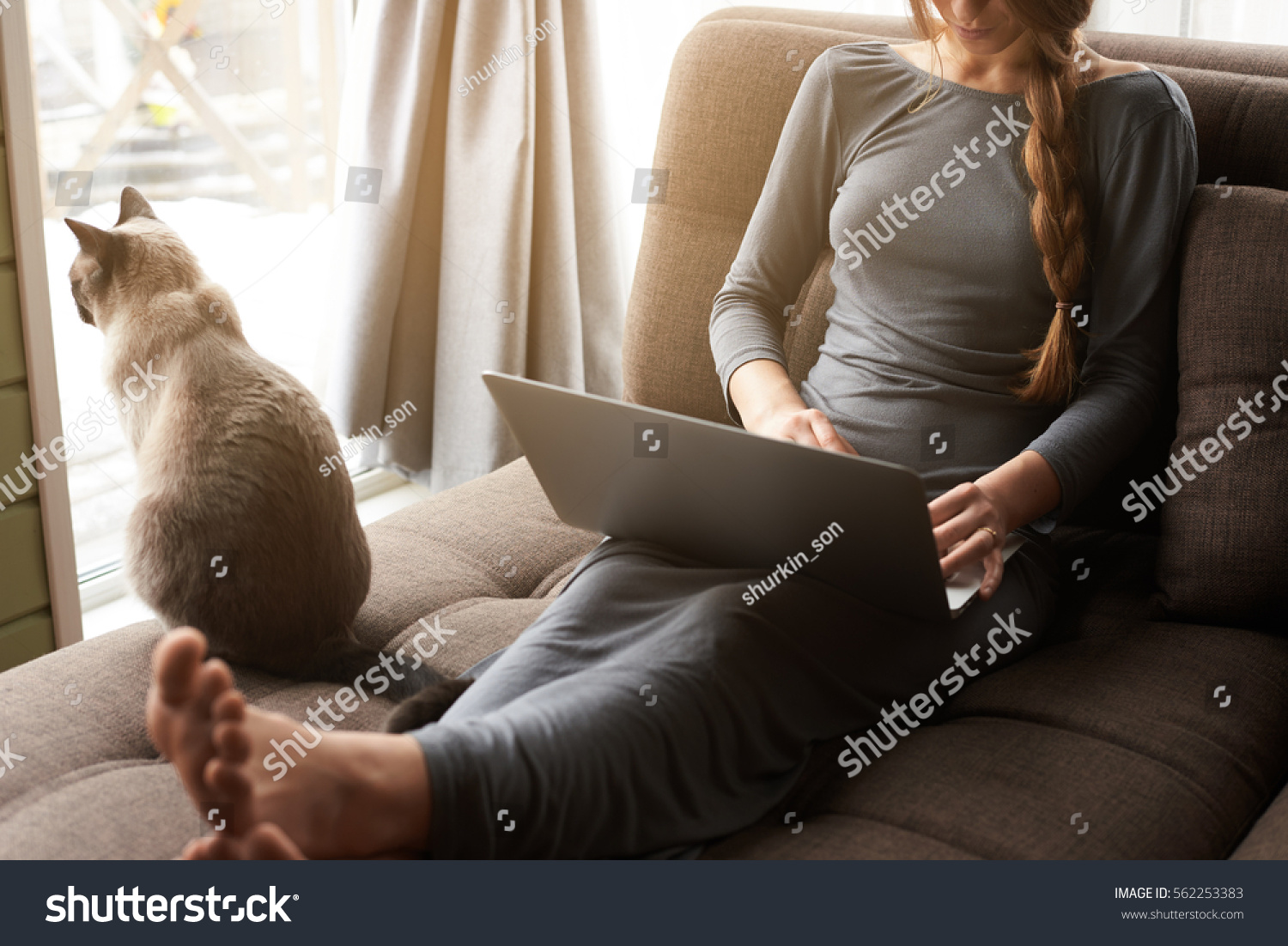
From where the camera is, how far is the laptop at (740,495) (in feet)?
2.60

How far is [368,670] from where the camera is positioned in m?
1.01

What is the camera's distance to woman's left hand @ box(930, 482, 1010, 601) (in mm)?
944

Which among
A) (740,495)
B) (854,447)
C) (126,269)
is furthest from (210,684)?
(854,447)

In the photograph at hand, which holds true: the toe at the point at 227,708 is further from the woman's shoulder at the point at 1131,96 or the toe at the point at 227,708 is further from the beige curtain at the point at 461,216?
the beige curtain at the point at 461,216

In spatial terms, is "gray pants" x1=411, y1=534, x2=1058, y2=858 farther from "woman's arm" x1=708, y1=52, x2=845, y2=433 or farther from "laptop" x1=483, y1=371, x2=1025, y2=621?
"woman's arm" x1=708, y1=52, x2=845, y2=433

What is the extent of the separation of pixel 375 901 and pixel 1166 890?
0.55 metres

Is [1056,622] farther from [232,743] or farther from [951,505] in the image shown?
[232,743]

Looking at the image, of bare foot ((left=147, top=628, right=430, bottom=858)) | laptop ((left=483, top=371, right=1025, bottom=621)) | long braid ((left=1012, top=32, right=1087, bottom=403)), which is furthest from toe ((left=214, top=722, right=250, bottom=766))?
long braid ((left=1012, top=32, right=1087, bottom=403))

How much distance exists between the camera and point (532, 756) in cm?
71

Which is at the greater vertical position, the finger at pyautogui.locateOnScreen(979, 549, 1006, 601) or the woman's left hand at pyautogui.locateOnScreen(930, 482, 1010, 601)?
the woman's left hand at pyautogui.locateOnScreen(930, 482, 1010, 601)

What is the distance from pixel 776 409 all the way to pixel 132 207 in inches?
26.3

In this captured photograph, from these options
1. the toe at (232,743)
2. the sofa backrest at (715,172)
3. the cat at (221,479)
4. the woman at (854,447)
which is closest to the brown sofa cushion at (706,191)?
the sofa backrest at (715,172)

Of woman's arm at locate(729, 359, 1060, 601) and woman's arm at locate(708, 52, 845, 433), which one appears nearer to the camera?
woman's arm at locate(729, 359, 1060, 601)

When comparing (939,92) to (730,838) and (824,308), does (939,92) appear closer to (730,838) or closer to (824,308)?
(824,308)
